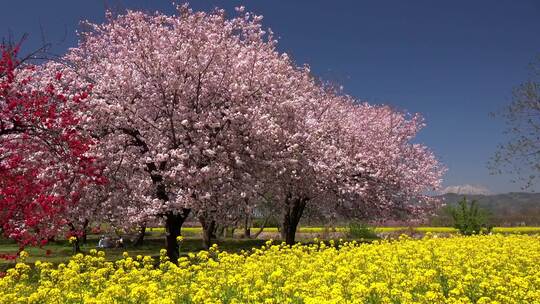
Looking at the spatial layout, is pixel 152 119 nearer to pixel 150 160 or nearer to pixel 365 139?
pixel 150 160

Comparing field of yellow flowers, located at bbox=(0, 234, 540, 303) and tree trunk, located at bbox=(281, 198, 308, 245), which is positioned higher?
tree trunk, located at bbox=(281, 198, 308, 245)

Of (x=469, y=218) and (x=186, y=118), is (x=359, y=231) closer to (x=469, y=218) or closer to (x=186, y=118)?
(x=469, y=218)

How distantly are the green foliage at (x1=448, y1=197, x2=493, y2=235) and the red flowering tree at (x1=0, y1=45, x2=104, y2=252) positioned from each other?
92.6 feet

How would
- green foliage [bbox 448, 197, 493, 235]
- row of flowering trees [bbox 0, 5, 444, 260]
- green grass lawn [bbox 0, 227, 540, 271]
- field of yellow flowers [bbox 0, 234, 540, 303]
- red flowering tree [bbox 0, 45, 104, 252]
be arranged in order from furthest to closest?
green foliage [bbox 448, 197, 493, 235] → green grass lawn [bbox 0, 227, 540, 271] → row of flowering trees [bbox 0, 5, 444, 260] → red flowering tree [bbox 0, 45, 104, 252] → field of yellow flowers [bbox 0, 234, 540, 303]

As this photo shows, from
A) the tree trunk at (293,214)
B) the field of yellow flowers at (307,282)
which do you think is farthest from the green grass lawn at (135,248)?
the field of yellow flowers at (307,282)

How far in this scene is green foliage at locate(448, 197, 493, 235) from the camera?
41.1 meters

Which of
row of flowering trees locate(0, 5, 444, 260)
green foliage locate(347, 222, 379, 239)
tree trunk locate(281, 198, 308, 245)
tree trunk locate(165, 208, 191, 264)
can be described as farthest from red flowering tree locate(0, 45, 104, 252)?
green foliage locate(347, 222, 379, 239)

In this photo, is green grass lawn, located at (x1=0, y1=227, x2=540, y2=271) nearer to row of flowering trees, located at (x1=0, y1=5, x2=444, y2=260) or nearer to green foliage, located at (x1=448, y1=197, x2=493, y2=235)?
row of flowering trees, located at (x1=0, y1=5, x2=444, y2=260)

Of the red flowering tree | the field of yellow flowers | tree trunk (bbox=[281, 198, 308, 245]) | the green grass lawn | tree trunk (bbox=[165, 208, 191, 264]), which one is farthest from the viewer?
tree trunk (bbox=[281, 198, 308, 245])

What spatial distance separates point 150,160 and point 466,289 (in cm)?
1321

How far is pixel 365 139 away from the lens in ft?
122

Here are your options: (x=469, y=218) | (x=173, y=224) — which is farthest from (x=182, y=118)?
(x=469, y=218)

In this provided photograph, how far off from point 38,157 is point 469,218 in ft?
97.5

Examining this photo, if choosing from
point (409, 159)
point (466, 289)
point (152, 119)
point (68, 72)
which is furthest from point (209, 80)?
point (409, 159)
